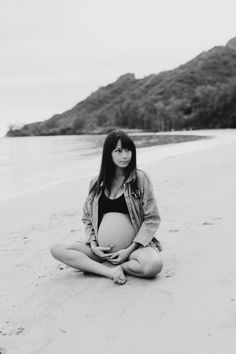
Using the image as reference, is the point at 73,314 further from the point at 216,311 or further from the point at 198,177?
the point at 198,177

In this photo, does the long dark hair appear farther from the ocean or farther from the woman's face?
the ocean

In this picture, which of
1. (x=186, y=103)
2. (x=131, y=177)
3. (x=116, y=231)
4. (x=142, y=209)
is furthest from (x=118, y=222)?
(x=186, y=103)

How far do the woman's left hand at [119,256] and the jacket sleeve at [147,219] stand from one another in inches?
5.7

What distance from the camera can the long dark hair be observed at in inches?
158

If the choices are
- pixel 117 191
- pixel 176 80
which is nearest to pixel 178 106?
pixel 176 80

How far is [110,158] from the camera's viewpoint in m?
4.14

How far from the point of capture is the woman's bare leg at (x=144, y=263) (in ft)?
12.6

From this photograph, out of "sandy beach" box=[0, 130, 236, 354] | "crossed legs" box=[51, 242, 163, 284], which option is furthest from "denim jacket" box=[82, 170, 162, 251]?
"sandy beach" box=[0, 130, 236, 354]

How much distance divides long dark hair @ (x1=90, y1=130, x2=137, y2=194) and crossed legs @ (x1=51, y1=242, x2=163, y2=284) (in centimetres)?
62

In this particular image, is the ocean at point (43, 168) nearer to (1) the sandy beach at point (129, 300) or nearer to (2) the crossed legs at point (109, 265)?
(1) the sandy beach at point (129, 300)

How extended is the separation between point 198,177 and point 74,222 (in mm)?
5217

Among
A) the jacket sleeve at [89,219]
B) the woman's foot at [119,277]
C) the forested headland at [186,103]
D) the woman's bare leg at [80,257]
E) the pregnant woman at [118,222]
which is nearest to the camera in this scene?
the woman's foot at [119,277]

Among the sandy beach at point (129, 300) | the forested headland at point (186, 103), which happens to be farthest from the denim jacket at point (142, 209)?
the forested headland at point (186, 103)

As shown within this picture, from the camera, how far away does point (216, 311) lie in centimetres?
312
